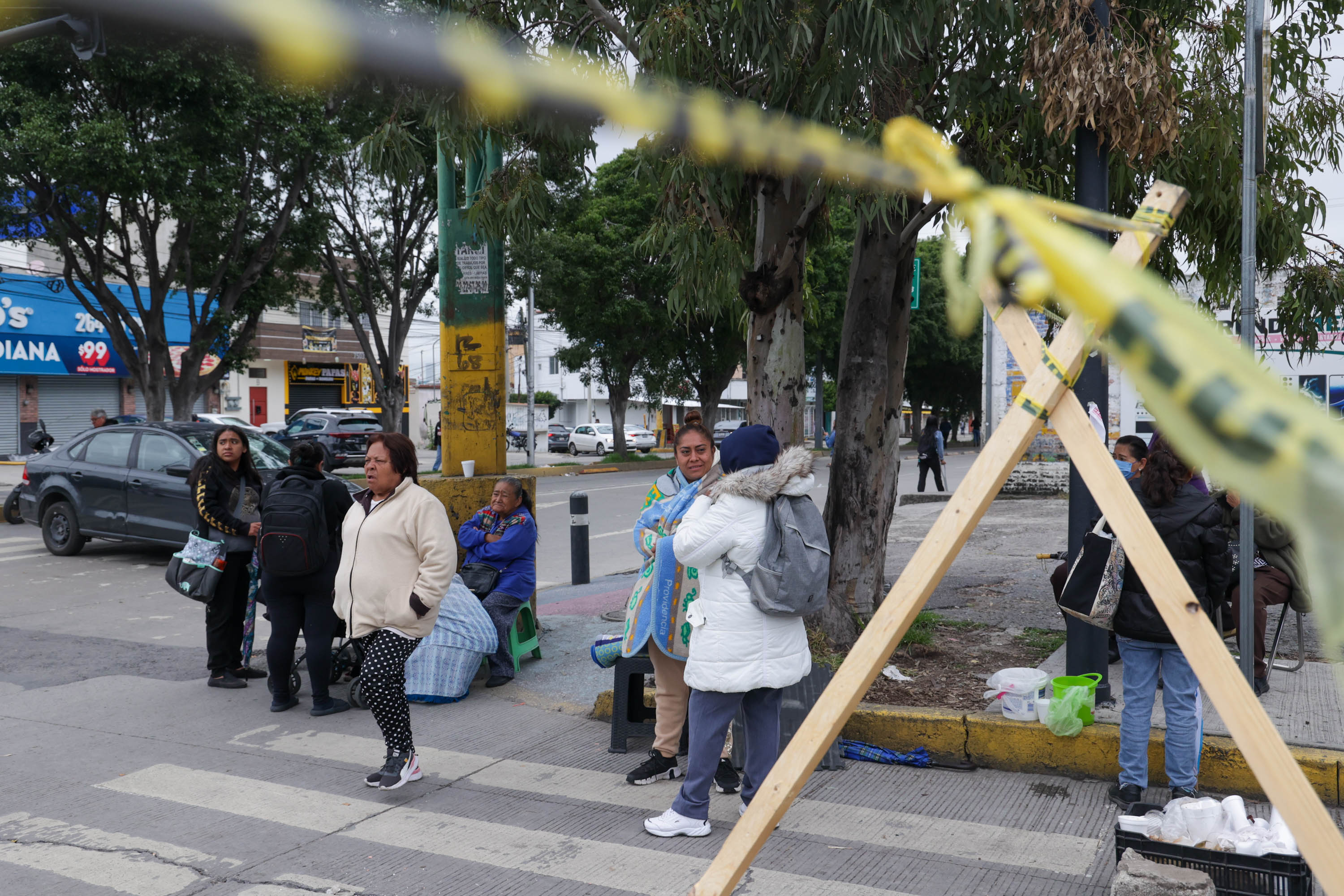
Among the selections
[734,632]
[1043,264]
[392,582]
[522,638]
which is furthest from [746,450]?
[522,638]

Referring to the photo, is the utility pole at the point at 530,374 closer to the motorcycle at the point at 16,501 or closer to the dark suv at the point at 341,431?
the dark suv at the point at 341,431

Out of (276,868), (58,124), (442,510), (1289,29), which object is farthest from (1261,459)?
(58,124)

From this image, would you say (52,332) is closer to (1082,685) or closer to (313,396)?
(313,396)

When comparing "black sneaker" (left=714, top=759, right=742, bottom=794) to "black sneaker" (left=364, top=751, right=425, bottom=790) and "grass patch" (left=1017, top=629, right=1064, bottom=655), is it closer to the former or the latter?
"black sneaker" (left=364, top=751, right=425, bottom=790)

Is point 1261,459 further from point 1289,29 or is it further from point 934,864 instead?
point 1289,29

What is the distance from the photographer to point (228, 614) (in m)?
6.75

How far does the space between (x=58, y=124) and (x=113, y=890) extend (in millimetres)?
13368

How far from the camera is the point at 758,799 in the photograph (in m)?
2.60

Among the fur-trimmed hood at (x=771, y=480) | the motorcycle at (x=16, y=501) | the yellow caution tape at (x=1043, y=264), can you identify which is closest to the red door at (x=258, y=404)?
the motorcycle at (x=16, y=501)

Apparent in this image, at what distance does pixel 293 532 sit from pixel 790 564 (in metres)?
3.13

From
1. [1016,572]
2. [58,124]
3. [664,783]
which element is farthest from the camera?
[58,124]

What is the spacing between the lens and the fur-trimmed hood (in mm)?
4074

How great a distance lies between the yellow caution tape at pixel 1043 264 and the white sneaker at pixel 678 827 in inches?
136

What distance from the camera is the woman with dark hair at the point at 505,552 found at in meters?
6.71
